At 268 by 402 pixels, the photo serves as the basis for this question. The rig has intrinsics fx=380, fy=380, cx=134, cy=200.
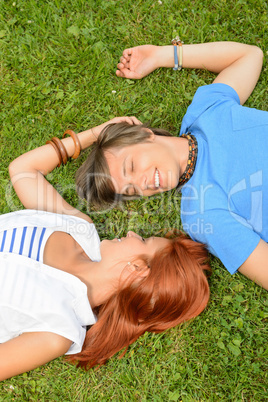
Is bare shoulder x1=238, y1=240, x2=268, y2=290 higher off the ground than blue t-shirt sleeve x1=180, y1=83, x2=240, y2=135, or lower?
lower

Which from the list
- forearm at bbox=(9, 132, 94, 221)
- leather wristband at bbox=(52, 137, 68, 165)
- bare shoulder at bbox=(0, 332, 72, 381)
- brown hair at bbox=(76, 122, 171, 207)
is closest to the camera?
bare shoulder at bbox=(0, 332, 72, 381)

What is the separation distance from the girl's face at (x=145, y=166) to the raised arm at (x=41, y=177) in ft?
1.74

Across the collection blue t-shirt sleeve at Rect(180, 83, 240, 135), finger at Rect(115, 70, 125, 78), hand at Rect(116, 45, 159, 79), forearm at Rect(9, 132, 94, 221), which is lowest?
forearm at Rect(9, 132, 94, 221)

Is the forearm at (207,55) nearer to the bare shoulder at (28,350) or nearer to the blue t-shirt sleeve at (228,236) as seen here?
the blue t-shirt sleeve at (228,236)

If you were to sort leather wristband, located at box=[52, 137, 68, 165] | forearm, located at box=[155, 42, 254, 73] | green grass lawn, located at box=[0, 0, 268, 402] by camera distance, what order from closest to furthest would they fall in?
1. leather wristband, located at box=[52, 137, 68, 165]
2. forearm, located at box=[155, 42, 254, 73]
3. green grass lawn, located at box=[0, 0, 268, 402]

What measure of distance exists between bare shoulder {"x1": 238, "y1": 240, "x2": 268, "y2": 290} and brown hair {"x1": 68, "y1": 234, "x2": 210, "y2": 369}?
0.37m

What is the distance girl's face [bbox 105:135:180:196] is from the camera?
3.29 metres

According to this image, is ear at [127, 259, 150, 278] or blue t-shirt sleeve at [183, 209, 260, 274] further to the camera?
blue t-shirt sleeve at [183, 209, 260, 274]

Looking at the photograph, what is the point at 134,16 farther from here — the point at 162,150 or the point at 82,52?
the point at 162,150

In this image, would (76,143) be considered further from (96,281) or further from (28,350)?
(28,350)

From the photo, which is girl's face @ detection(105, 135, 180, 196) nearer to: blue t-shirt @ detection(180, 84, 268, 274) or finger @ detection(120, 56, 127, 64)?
blue t-shirt @ detection(180, 84, 268, 274)

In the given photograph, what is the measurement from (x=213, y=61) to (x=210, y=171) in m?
1.32

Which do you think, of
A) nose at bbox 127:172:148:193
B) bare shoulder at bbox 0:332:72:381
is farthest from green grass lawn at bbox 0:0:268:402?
bare shoulder at bbox 0:332:72:381

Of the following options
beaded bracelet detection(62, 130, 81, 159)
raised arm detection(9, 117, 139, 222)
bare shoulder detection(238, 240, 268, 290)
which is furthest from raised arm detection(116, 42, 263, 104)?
bare shoulder detection(238, 240, 268, 290)
